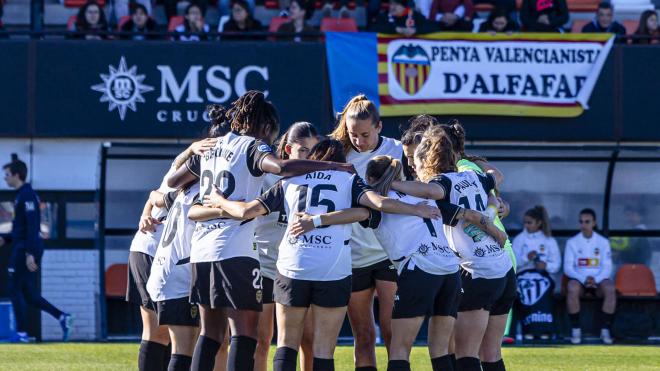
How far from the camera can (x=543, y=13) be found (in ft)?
56.5

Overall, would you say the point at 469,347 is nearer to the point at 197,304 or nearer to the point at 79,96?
the point at 197,304

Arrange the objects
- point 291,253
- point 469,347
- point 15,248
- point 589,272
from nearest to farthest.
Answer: point 291,253 < point 469,347 < point 15,248 < point 589,272

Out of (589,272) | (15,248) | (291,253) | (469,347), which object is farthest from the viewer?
(589,272)

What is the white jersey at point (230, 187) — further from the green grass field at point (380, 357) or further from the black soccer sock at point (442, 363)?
the green grass field at point (380, 357)

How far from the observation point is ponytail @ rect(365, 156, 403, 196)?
25.5 feet

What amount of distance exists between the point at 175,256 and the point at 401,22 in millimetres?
9147

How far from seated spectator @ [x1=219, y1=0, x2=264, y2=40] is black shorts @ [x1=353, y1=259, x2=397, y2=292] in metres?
8.74

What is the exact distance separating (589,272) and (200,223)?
9.71m

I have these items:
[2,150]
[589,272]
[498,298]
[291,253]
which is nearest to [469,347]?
[498,298]

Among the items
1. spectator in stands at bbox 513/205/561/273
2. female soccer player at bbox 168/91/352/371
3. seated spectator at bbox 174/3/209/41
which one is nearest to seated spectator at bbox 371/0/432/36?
seated spectator at bbox 174/3/209/41

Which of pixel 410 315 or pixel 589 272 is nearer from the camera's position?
pixel 410 315

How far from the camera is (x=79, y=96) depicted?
632 inches

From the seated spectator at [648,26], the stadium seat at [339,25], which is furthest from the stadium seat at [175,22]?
the seated spectator at [648,26]

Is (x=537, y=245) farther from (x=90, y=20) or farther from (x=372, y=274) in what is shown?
(x=372, y=274)
